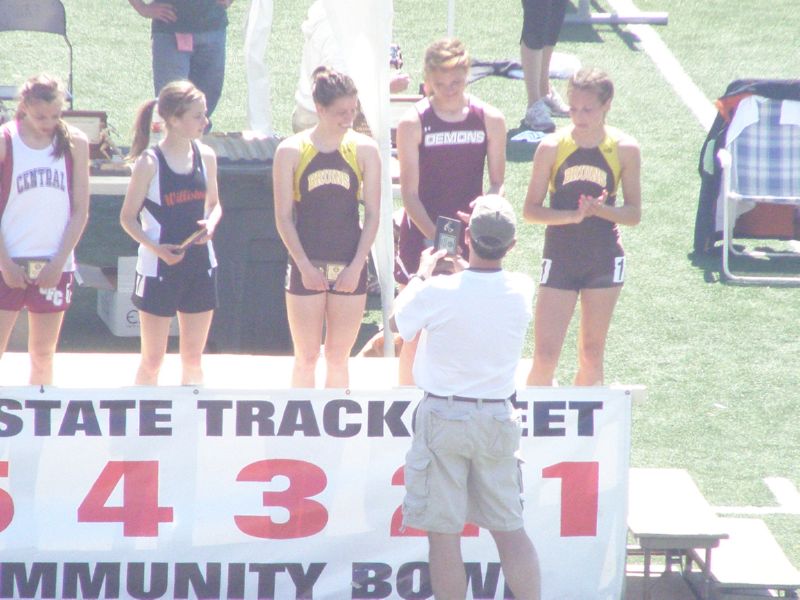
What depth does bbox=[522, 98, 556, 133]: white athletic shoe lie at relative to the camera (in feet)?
37.9

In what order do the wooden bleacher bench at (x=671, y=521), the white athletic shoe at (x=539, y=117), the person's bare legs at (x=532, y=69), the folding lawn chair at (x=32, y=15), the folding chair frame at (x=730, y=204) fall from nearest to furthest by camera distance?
the wooden bleacher bench at (x=671, y=521), the folding chair frame at (x=730, y=204), the folding lawn chair at (x=32, y=15), the person's bare legs at (x=532, y=69), the white athletic shoe at (x=539, y=117)

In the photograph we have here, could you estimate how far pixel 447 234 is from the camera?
224 inches

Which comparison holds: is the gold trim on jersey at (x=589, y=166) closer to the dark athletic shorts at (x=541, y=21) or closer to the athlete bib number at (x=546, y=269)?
the athlete bib number at (x=546, y=269)

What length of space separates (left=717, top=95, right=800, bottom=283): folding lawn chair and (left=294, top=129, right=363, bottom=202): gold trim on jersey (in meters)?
4.21

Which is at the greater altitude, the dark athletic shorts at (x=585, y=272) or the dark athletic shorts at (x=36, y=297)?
the dark athletic shorts at (x=585, y=272)

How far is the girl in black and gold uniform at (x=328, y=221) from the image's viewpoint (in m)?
5.91

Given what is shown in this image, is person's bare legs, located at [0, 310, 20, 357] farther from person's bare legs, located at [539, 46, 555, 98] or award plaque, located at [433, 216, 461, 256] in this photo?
person's bare legs, located at [539, 46, 555, 98]

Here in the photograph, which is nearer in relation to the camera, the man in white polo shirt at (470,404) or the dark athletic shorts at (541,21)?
the man in white polo shirt at (470,404)

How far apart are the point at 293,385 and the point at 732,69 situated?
8.75 metres

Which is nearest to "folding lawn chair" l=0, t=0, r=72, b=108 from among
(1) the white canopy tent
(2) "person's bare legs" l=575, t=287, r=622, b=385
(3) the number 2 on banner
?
(1) the white canopy tent

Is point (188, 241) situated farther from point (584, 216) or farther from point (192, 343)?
point (584, 216)

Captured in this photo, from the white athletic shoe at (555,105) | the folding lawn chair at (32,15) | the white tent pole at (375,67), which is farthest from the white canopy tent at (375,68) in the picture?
the white athletic shoe at (555,105)

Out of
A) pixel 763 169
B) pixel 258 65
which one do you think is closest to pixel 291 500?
pixel 258 65

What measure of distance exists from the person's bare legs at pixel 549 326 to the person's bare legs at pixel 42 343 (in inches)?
80.9
